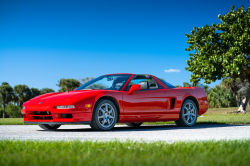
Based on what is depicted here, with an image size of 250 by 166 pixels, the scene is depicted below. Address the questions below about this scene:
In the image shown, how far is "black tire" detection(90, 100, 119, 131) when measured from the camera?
7.23m

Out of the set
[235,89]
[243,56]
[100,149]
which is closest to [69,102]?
[100,149]

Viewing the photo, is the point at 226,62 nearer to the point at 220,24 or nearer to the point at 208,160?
the point at 220,24

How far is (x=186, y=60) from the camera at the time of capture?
2383 centimetres

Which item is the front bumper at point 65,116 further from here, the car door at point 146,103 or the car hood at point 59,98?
the car door at point 146,103

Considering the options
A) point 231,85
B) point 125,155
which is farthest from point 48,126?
point 231,85

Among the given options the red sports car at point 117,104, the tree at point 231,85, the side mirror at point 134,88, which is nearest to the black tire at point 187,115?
the red sports car at point 117,104

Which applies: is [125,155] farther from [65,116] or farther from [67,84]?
[67,84]

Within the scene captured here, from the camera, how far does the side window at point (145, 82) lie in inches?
330

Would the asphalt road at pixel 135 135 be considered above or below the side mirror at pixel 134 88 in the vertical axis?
below

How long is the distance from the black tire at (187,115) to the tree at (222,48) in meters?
11.5

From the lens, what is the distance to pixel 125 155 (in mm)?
3420

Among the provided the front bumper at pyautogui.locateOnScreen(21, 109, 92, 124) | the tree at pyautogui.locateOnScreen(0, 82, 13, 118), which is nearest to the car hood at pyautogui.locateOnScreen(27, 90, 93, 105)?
the front bumper at pyautogui.locateOnScreen(21, 109, 92, 124)

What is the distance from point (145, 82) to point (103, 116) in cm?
171

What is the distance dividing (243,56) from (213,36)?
8.59 feet
